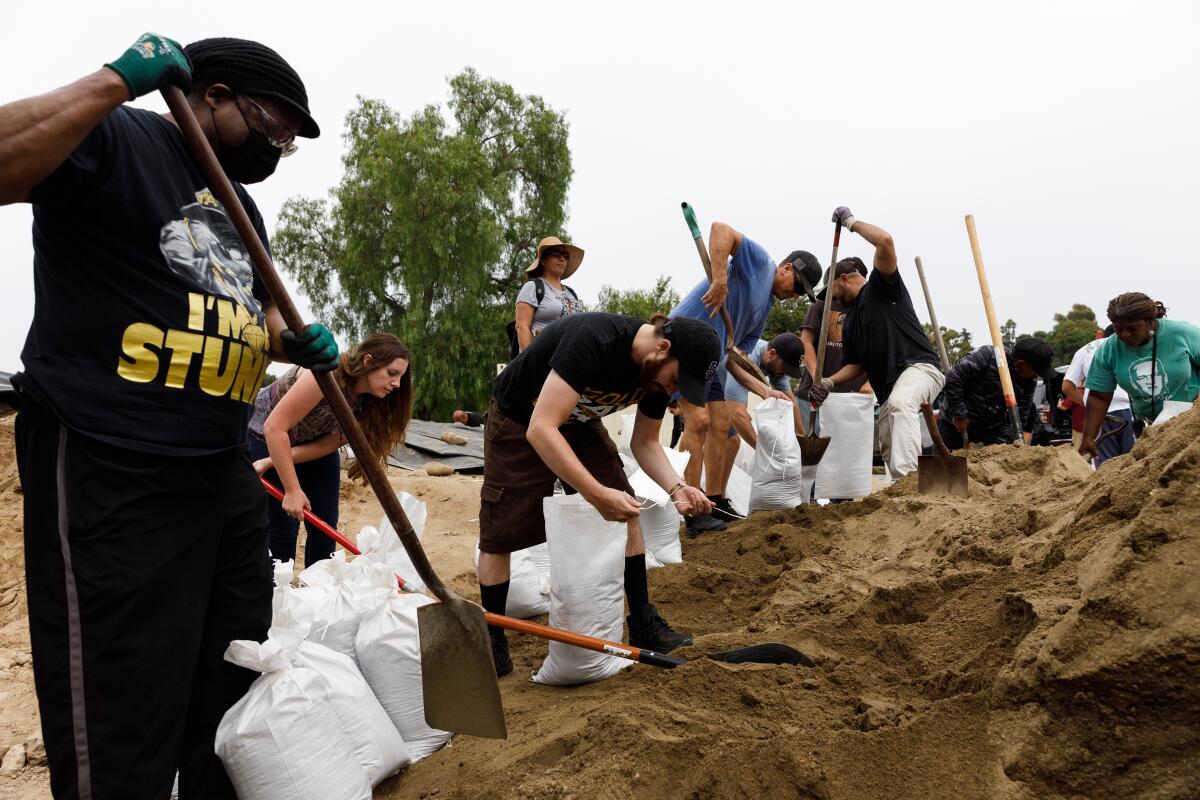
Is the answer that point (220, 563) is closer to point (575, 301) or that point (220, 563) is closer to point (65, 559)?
point (65, 559)

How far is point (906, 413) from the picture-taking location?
5578mm

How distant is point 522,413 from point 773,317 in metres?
26.2

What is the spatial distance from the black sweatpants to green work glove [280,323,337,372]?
298mm

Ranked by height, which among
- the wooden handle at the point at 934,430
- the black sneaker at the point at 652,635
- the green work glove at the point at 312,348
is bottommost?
the black sneaker at the point at 652,635

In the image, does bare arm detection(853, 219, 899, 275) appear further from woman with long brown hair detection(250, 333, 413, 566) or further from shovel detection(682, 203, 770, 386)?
woman with long brown hair detection(250, 333, 413, 566)

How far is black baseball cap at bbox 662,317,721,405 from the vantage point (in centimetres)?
261

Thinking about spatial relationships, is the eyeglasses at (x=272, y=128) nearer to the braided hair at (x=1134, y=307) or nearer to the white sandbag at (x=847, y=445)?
the white sandbag at (x=847, y=445)

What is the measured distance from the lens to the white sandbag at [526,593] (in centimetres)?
391

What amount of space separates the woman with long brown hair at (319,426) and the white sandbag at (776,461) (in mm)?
2583

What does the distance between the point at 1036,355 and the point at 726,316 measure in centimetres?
329

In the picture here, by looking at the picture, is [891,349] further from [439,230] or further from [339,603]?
[439,230]

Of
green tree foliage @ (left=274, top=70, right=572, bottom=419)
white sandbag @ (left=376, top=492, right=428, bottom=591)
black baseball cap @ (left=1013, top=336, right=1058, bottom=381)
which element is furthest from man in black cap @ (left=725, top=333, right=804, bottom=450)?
green tree foliage @ (left=274, top=70, right=572, bottom=419)

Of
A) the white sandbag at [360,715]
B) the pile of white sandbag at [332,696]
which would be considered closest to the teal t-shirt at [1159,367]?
the pile of white sandbag at [332,696]

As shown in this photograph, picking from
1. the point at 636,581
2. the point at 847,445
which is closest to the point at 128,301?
the point at 636,581
